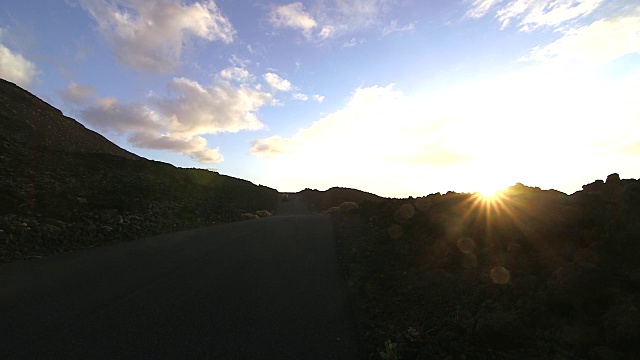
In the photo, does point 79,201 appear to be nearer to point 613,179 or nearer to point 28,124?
point 613,179

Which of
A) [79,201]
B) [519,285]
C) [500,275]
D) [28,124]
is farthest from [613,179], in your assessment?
[28,124]

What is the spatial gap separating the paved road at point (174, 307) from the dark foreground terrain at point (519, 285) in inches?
42.3

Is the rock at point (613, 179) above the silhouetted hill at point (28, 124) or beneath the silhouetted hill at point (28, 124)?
beneath

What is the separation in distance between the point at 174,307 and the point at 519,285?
22.6 ft

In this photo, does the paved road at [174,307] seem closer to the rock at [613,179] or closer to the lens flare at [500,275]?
the lens flare at [500,275]

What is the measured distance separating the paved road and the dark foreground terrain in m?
1.07

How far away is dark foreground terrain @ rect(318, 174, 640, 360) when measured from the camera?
4.90m

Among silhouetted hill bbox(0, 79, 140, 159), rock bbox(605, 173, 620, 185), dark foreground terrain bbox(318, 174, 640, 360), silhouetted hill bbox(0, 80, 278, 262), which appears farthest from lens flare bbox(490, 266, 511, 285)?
silhouetted hill bbox(0, 79, 140, 159)

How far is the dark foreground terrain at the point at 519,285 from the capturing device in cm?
490

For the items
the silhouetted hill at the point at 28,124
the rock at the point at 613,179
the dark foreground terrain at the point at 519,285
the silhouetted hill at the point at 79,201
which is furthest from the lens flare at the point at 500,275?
the silhouetted hill at the point at 28,124

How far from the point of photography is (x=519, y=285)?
6203 mm

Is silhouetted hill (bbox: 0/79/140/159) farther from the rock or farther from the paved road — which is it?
the rock

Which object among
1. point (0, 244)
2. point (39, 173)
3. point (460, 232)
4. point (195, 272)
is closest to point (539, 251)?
point (460, 232)

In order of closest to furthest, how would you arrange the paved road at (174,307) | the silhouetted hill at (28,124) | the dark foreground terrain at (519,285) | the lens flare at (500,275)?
1. the dark foreground terrain at (519,285)
2. the paved road at (174,307)
3. the lens flare at (500,275)
4. the silhouetted hill at (28,124)
